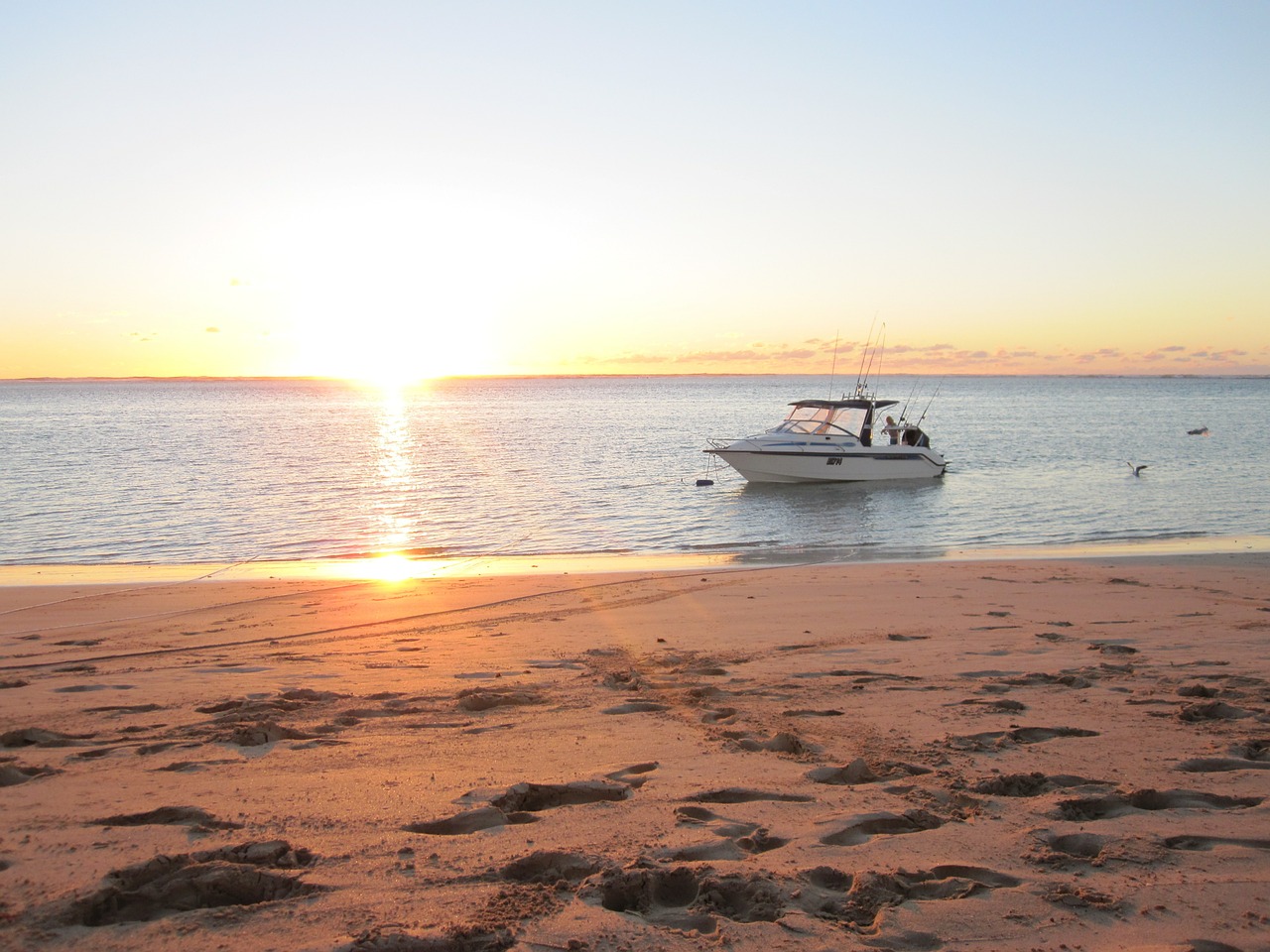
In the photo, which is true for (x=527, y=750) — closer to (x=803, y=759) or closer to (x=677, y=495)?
(x=803, y=759)

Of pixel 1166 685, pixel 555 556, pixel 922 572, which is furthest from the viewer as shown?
pixel 555 556

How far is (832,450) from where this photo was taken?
27.5 metres

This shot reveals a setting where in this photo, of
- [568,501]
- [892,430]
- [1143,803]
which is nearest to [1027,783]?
[1143,803]

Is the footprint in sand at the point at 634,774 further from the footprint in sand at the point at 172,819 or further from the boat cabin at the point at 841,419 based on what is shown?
the boat cabin at the point at 841,419

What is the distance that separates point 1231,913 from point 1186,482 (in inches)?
1072

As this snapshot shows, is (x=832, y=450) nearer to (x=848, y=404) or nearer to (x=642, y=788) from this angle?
(x=848, y=404)

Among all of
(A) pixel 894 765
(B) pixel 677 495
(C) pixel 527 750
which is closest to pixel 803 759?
(A) pixel 894 765

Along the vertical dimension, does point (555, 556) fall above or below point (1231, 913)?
below

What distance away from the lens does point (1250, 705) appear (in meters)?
5.71

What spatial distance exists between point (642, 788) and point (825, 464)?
78.7 ft

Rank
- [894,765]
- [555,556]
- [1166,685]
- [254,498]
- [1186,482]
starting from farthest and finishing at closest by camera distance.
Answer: [1186,482], [254,498], [555,556], [1166,685], [894,765]

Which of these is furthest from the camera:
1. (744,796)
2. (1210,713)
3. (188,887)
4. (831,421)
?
(831,421)

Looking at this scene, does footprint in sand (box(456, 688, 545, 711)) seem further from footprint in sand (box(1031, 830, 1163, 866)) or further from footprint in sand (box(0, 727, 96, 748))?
footprint in sand (box(1031, 830, 1163, 866))

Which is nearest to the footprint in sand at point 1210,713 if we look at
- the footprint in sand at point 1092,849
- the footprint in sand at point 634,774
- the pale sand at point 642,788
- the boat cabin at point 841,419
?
the pale sand at point 642,788
